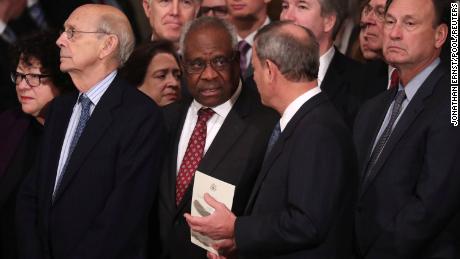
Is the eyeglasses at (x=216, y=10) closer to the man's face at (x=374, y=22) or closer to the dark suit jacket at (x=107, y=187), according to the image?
the man's face at (x=374, y=22)

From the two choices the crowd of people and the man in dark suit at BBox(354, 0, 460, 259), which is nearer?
Answer: the crowd of people

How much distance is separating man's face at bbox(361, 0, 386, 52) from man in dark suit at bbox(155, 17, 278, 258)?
3.58ft

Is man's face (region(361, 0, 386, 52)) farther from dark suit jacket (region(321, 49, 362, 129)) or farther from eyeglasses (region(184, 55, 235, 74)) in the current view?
eyeglasses (region(184, 55, 235, 74))

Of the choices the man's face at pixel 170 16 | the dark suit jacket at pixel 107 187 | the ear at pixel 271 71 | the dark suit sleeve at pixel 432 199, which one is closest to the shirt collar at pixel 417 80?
the dark suit sleeve at pixel 432 199

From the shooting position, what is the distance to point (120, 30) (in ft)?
14.0

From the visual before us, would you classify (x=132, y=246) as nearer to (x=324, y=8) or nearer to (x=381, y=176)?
(x=381, y=176)

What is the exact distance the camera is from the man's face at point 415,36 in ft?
13.1

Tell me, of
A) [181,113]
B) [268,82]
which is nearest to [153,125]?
[181,113]

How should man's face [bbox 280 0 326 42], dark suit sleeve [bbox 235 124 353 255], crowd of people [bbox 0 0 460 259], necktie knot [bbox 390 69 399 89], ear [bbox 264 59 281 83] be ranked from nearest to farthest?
1. dark suit sleeve [bbox 235 124 353 255]
2. crowd of people [bbox 0 0 460 259]
3. ear [bbox 264 59 281 83]
4. necktie knot [bbox 390 69 399 89]
5. man's face [bbox 280 0 326 42]

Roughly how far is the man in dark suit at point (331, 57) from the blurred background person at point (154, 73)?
0.74 meters

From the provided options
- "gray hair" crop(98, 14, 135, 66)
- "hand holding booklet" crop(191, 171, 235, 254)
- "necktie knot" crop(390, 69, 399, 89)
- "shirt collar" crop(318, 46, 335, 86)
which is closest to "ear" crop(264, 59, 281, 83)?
"hand holding booklet" crop(191, 171, 235, 254)

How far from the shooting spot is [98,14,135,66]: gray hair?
13.9 ft

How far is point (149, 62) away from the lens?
5098mm

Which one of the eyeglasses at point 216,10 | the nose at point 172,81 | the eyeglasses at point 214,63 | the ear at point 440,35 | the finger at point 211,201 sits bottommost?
the finger at point 211,201
